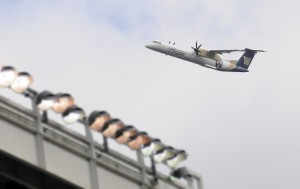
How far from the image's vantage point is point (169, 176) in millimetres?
29422

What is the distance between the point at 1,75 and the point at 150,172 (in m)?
7.04

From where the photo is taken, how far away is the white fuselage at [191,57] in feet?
473

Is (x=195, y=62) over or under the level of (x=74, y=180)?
over

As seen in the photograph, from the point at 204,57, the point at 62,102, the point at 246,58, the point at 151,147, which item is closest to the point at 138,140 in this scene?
the point at 151,147

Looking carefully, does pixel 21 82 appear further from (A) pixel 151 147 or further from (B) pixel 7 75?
(A) pixel 151 147

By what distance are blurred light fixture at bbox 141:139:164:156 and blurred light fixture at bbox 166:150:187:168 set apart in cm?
64

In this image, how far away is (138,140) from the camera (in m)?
27.3

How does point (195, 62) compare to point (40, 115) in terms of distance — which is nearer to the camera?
point (40, 115)

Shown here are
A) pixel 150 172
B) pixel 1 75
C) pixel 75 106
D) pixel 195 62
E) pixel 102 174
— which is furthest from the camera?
pixel 195 62

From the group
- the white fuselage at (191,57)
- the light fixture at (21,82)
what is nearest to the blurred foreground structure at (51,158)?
the light fixture at (21,82)

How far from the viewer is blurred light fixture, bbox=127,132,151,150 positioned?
88.8 feet

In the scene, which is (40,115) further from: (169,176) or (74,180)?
(169,176)

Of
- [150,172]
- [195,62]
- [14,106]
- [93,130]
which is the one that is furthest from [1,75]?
[195,62]

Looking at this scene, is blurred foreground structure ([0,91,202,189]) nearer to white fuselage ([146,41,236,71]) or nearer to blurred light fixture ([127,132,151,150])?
blurred light fixture ([127,132,151,150])
